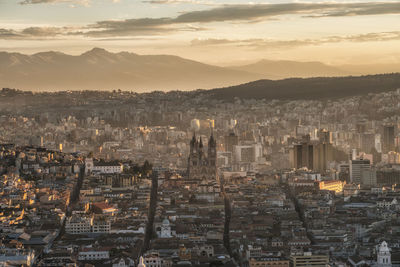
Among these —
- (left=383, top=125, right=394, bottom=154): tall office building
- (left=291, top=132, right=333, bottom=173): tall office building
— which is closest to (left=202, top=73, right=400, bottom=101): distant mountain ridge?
(left=383, top=125, right=394, bottom=154): tall office building

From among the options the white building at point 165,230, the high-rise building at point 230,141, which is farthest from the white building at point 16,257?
the high-rise building at point 230,141

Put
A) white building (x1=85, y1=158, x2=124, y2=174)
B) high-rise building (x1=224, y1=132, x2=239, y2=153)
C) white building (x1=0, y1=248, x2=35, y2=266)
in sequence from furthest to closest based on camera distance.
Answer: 1. high-rise building (x1=224, y1=132, x2=239, y2=153)
2. white building (x1=85, y1=158, x2=124, y2=174)
3. white building (x1=0, y1=248, x2=35, y2=266)

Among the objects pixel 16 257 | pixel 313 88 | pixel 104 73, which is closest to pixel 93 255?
pixel 16 257

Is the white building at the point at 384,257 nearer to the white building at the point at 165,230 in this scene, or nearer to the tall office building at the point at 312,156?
the white building at the point at 165,230

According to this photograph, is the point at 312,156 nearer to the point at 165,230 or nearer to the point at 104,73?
the point at 165,230

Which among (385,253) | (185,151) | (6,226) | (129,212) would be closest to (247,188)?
(129,212)

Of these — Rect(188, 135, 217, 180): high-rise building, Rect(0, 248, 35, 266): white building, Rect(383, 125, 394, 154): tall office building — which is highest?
Rect(0, 248, 35, 266): white building

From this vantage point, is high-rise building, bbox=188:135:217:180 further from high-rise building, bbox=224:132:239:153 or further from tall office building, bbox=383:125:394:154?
tall office building, bbox=383:125:394:154

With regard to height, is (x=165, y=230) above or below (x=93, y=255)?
below
